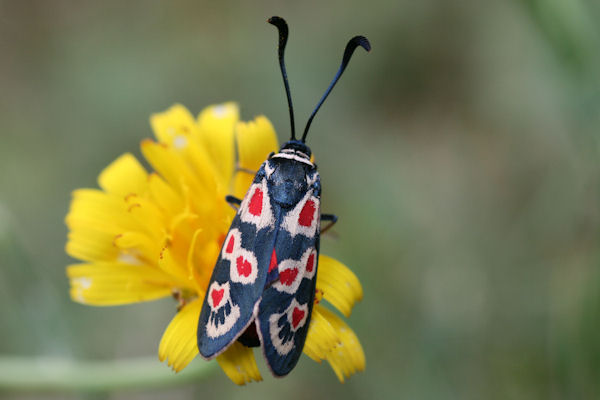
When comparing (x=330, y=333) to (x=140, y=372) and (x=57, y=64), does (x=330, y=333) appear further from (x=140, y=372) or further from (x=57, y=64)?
(x=57, y=64)

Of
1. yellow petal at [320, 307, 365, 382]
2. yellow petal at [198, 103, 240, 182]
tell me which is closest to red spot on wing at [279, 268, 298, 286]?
yellow petal at [320, 307, 365, 382]

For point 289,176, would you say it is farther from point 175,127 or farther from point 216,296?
point 175,127

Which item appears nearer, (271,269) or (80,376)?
(271,269)

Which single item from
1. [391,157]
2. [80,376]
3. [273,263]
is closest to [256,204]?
[273,263]

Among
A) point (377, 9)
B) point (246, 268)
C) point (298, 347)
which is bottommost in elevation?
point (298, 347)

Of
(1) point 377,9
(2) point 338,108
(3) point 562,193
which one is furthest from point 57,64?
(3) point 562,193

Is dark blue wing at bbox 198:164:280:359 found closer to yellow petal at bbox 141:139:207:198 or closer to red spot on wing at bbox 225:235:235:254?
red spot on wing at bbox 225:235:235:254
